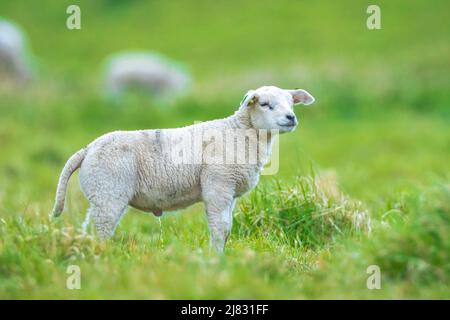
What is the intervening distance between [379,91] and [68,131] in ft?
19.7

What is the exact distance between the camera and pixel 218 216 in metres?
5.73

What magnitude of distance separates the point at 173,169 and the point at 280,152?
26.4ft

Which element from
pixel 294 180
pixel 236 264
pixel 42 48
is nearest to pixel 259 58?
pixel 42 48

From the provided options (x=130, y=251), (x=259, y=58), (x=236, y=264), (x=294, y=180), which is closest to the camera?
(x=236, y=264)

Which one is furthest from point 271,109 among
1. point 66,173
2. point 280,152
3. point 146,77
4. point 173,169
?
point 146,77

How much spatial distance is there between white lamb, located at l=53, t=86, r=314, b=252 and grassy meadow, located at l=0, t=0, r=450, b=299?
0.27 meters

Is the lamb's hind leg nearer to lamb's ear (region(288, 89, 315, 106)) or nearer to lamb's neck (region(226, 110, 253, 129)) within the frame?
lamb's neck (region(226, 110, 253, 129))

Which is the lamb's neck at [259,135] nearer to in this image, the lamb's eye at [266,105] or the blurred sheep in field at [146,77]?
the lamb's eye at [266,105]

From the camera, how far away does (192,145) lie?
5902 millimetres

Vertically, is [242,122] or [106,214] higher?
[242,122]

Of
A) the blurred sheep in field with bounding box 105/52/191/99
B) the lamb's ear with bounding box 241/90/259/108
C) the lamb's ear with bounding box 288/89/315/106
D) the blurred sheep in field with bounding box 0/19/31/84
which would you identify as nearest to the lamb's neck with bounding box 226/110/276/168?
the lamb's ear with bounding box 241/90/259/108

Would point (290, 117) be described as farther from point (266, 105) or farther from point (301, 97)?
point (301, 97)

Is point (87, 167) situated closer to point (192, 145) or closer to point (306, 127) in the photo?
point (192, 145)
